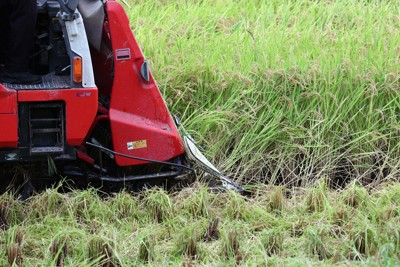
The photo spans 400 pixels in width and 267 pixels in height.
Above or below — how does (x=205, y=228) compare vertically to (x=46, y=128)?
below

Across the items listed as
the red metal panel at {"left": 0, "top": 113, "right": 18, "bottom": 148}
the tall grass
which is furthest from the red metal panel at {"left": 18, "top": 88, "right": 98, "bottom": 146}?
the tall grass

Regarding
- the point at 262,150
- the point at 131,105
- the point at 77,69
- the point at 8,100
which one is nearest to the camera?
the point at 8,100

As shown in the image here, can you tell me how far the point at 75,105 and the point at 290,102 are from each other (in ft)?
5.39

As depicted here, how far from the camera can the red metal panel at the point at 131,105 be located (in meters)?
5.42

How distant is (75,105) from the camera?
5.12m

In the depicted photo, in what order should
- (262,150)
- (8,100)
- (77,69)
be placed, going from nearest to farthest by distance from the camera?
1. (8,100)
2. (77,69)
3. (262,150)

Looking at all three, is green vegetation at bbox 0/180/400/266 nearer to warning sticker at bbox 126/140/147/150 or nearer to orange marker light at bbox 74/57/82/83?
warning sticker at bbox 126/140/147/150

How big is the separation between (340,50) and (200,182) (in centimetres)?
159

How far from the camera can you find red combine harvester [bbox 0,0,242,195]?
16.8ft

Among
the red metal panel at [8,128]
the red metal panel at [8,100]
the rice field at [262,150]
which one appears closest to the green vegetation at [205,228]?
the rice field at [262,150]

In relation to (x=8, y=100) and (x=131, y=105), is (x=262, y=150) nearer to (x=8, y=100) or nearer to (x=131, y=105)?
(x=131, y=105)

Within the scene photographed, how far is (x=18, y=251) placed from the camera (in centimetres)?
457

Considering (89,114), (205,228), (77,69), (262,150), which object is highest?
(77,69)

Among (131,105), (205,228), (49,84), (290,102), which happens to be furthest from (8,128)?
(290,102)
